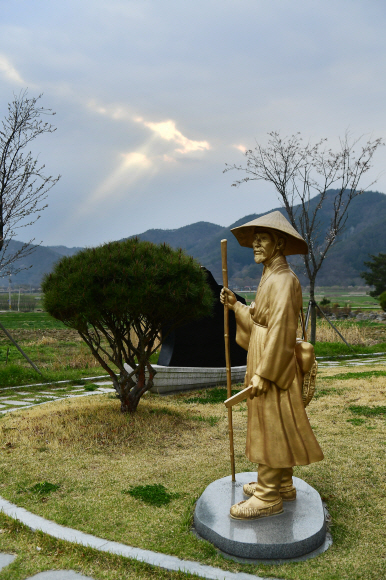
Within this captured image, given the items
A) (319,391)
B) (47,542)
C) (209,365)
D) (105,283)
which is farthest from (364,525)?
(209,365)

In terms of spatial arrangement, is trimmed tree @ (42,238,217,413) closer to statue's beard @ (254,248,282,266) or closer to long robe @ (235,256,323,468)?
statue's beard @ (254,248,282,266)

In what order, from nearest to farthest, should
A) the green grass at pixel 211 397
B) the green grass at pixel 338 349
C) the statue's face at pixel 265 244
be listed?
the statue's face at pixel 265 244, the green grass at pixel 211 397, the green grass at pixel 338 349

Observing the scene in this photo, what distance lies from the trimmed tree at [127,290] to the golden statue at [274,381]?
259cm

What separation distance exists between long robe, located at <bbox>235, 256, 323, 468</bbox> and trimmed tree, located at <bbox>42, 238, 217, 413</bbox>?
2647 millimetres

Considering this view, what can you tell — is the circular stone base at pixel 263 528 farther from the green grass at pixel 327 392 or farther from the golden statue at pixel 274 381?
the green grass at pixel 327 392

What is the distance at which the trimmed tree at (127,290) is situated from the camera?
5812 millimetres

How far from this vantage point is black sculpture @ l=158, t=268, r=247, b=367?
8727 millimetres

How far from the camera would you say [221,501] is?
3590 mm

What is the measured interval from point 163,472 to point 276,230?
2611mm

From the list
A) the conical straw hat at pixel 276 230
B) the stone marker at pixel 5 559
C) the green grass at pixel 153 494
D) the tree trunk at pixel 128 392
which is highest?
the conical straw hat at pixel 276 230

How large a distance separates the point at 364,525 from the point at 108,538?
1.87 meters

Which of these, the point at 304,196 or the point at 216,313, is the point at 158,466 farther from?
the point at 304,196

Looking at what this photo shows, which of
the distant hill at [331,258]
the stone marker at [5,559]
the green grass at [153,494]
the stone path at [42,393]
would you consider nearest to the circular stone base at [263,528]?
the green grass at [153,494]

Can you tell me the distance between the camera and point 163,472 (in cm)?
456
